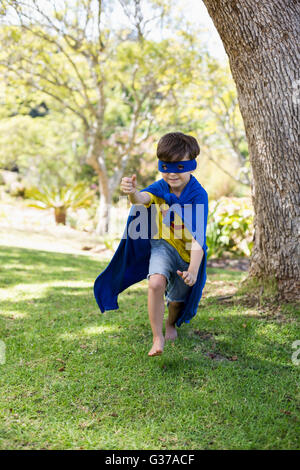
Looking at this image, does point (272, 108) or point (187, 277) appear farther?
point (272, 108)

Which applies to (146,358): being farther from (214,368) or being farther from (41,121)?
(41,121)

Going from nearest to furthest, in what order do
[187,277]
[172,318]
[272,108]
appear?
[187,277]
[172,318]
[272,108]

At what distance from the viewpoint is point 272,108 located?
3291 millimetres

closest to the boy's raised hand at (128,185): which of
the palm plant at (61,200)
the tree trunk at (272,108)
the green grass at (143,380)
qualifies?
the green grass at (143,380)

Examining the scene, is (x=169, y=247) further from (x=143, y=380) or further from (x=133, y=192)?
(x=143, y=380)

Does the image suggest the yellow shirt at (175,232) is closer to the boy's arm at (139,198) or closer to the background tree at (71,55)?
the boy's arm at (139,198)

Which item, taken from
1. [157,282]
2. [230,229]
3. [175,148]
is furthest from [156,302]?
[230,229]

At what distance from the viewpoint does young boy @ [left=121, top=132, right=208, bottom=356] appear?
2615mm

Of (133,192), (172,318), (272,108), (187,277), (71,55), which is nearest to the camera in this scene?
(187,277)

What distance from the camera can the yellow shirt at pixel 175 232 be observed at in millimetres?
2816

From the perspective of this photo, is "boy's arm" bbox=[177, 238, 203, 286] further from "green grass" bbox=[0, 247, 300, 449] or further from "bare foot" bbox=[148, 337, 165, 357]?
"green grass" bbox=[0, 247, 300, 449]

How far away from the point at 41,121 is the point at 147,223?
54.0 feet

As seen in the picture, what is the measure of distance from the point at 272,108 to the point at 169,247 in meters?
1.43

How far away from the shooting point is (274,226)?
3.47 m
